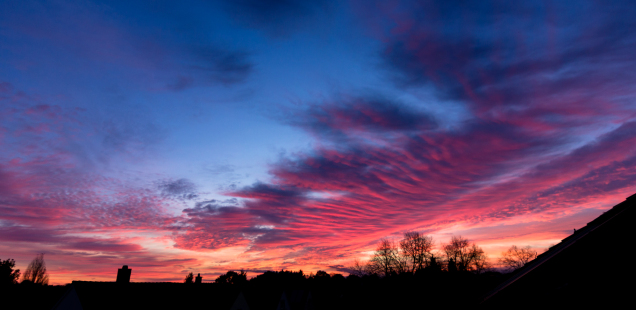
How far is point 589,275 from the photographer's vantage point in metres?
2.98

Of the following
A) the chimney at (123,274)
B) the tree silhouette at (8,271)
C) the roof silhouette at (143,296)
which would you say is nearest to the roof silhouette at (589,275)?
the roof silhouette at (143,296)

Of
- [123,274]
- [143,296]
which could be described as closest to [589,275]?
[123,274]

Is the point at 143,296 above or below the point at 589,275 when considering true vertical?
below

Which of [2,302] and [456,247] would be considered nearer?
[2,302]

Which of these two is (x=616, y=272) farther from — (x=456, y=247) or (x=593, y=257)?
(x=456, y=247)

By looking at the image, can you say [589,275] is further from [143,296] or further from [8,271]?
[8,271]

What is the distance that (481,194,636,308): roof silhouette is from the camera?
2699mm

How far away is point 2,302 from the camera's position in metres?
31.4

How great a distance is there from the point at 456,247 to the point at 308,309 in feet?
162

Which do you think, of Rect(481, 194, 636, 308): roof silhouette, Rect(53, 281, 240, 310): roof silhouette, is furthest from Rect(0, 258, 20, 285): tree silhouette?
Rect(481, 194, 636, 308): roof silhouette

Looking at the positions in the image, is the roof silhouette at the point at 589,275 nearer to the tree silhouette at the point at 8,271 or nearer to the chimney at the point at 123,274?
the chimney at the point at 123,274

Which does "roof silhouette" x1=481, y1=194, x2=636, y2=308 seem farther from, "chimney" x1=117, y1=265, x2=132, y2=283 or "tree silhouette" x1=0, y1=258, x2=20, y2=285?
"tree silhouette" x1=0, y1=258, x2=20, y2=285

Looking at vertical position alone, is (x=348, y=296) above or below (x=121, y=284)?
below

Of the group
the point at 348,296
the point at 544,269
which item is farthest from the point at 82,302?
the point at 348,296
